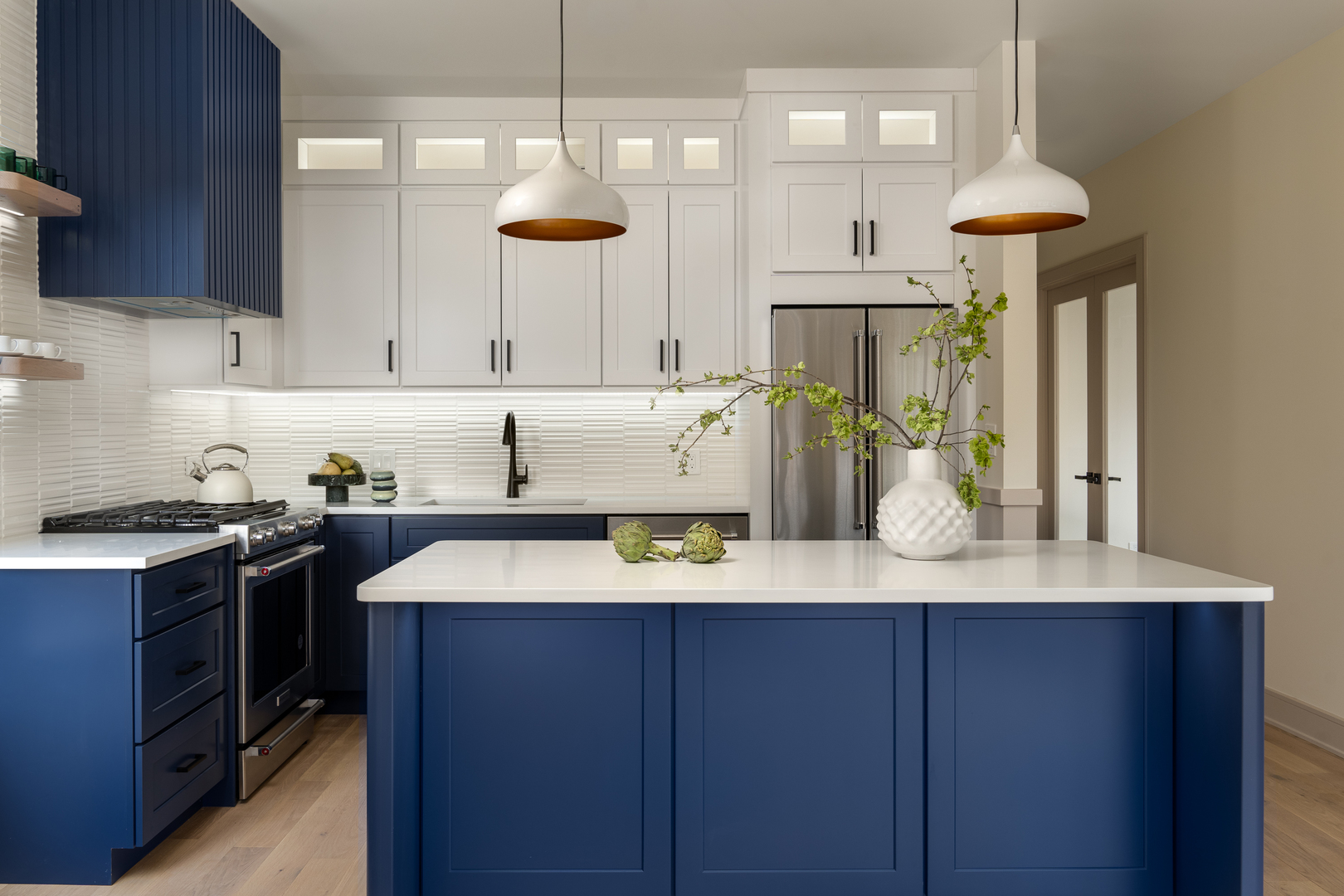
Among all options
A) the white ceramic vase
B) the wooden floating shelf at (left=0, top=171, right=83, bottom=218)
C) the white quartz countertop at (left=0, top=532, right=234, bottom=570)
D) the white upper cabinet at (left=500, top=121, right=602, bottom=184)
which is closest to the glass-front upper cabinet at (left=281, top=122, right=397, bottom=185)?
the white upper cabinet at (left=500, top=121, right=602, bottom=184)

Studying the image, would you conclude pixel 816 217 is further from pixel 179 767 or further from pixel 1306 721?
pixel 179 767

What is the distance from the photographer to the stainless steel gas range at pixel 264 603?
3.02 meters

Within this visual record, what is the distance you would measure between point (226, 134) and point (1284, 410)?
4.51m

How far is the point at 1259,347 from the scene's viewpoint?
401 cm

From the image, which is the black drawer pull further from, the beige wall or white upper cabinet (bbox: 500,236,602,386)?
the beige wall

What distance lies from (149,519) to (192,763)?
85cm

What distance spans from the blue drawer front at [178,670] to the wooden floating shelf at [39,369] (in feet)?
2.83

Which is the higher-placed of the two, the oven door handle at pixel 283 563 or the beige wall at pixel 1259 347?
the beige wall at pixel 1259 347

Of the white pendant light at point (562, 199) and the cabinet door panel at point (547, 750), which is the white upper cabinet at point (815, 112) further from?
the cabinet door panel at point (547, 750)

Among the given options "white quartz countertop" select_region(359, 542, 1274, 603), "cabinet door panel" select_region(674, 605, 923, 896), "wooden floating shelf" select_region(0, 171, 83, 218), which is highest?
"wooden floating shelf" select_region(0, 171, 83, 218)

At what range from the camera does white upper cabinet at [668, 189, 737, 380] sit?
4254mm

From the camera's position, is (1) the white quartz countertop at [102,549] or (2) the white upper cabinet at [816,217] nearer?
(1) the white quartz countertop at [102,549]

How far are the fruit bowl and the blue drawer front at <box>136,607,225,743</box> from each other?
4.17 ft

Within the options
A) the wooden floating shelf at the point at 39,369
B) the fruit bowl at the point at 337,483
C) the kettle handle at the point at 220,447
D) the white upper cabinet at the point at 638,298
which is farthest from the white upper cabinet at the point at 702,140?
the wooden floating shelf at the point at 39,369
